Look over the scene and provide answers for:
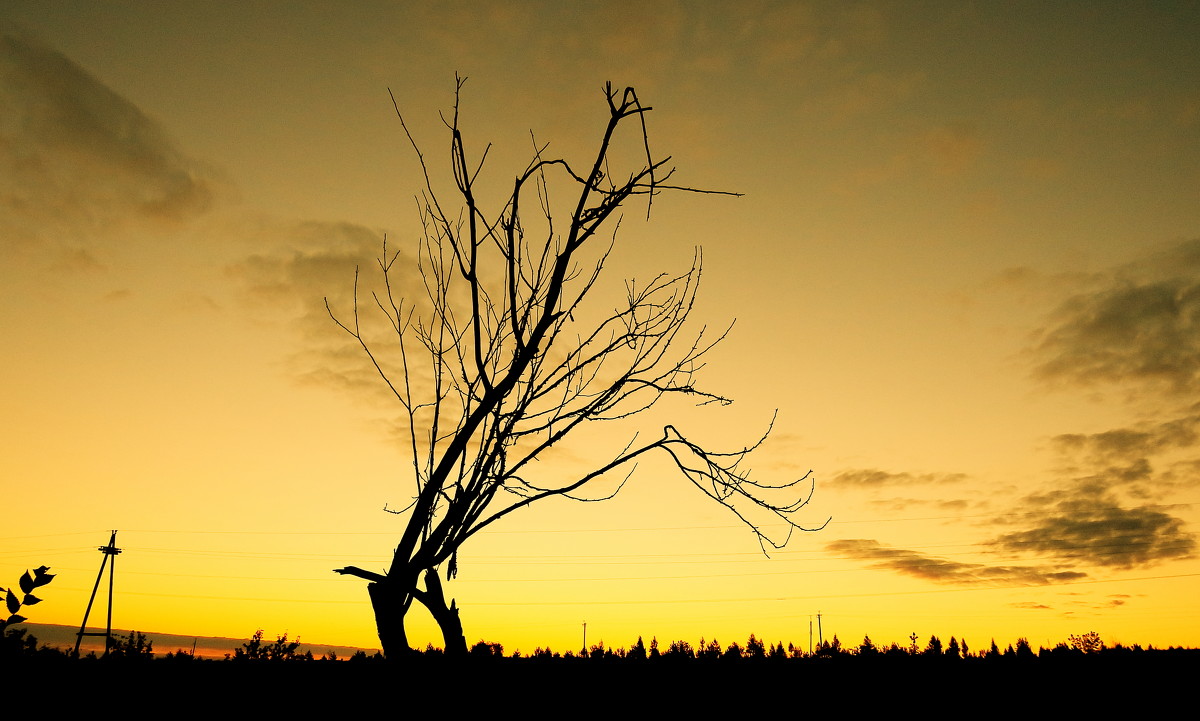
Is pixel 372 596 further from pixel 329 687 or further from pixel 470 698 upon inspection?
pixel 329 687

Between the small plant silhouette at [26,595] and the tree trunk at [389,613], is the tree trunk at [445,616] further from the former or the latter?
the small plant silhouette at [26,595]

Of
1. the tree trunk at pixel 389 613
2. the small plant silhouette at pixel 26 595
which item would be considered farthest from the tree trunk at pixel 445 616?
the small plant silhouette at pixel 26 595

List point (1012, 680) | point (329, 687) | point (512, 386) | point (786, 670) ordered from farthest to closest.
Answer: point (786, 670)
point (1012, 680)
point (329, 687)
point (512, 386)

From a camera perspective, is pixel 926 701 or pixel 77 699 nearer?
pixel 77 699

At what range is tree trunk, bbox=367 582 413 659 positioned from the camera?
12.3 ft

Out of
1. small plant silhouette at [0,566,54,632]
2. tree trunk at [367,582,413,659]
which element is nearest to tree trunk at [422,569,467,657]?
tree trunk at [367,582,413,659]

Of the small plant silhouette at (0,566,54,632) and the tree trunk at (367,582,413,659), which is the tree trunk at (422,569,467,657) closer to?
the tree trunk at (367,582,413,659)

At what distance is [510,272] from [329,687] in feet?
11.0

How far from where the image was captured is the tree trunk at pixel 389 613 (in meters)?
3.76

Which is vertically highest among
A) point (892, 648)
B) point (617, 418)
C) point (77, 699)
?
point (617, 418)

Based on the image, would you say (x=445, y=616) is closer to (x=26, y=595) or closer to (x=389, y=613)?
(x=389, y=613)

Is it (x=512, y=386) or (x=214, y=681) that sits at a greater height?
(x=512, y=386)

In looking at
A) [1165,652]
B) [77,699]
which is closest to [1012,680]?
[1165,652]

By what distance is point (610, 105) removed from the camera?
11.4 feet
